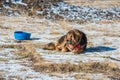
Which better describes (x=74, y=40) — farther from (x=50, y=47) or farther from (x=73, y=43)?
(x=50, y=47)

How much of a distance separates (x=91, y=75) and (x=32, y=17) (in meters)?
12.1

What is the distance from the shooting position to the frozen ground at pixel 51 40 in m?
10.9

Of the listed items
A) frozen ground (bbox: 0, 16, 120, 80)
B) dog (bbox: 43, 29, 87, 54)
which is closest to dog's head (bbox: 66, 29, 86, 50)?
dog (bbox: 43, 29, 87, 54)

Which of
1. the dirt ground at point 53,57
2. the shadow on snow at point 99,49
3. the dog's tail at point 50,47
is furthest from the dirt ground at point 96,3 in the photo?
the dog's tail at point 50,47

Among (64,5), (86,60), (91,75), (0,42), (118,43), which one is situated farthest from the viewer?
(64,5)

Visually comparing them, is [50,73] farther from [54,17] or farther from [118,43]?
[54,17]

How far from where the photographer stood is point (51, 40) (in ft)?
53.8

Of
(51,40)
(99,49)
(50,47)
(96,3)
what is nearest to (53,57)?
(50,47)

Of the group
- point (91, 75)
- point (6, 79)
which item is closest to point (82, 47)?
point (91, 75)

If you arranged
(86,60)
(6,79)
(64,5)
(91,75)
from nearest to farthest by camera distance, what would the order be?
(6,79) → (91,75) → (86,60) → (64,5)

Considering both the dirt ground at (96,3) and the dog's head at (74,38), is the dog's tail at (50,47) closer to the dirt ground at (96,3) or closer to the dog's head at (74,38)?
the dog's head at (74,38)

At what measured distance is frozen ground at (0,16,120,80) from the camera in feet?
35.8

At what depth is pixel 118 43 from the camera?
16.4 m

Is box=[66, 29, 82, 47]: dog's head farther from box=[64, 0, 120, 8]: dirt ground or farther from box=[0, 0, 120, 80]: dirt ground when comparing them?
box=[64, 0, 120, 8]: dirt ground
